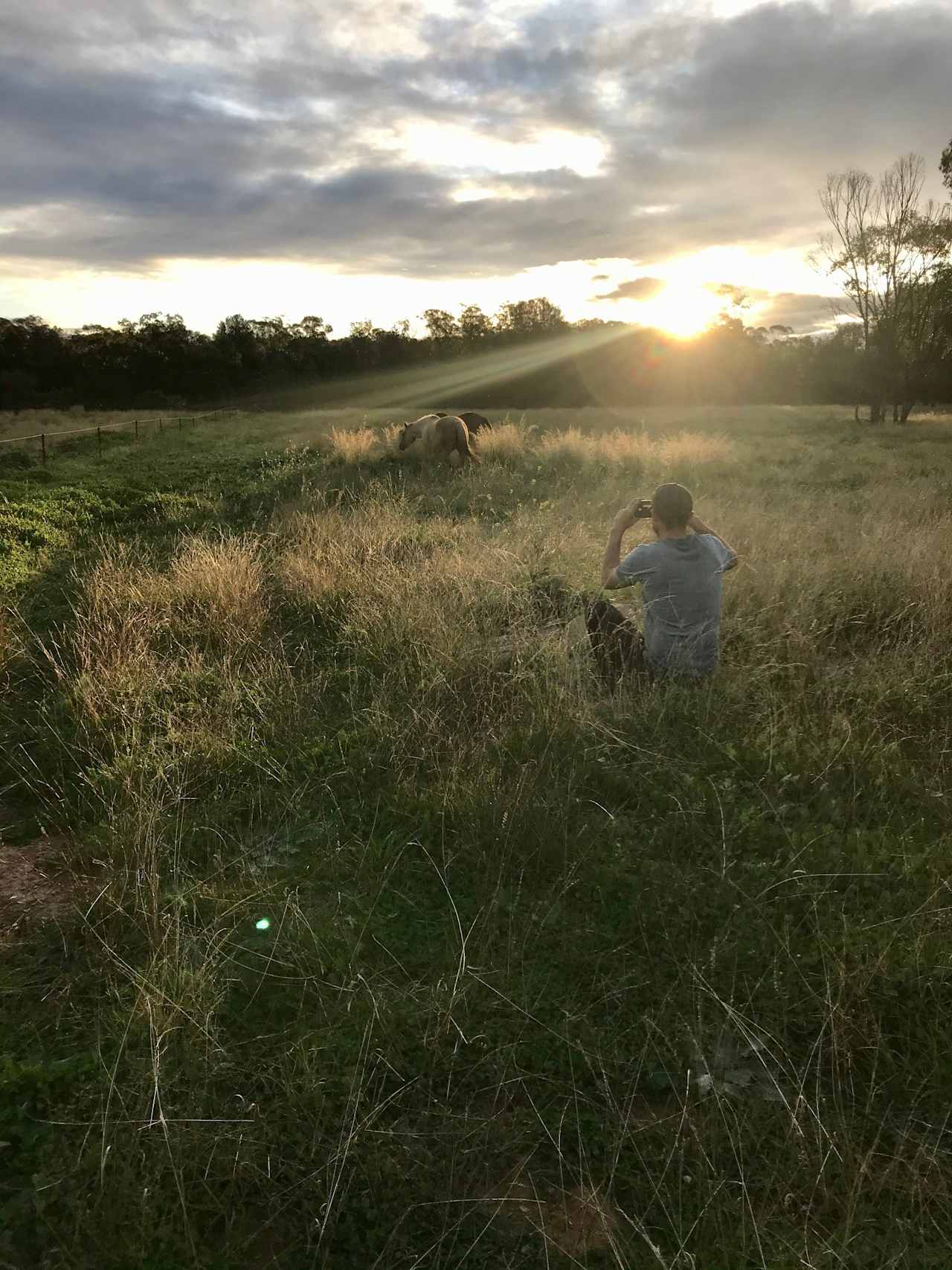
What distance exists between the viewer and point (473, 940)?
2.67 metres

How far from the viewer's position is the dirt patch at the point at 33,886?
9.58 ft

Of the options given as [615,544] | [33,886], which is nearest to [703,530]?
[615,544]

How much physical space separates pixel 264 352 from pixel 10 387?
21.6 meters

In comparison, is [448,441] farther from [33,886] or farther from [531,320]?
[531,320]

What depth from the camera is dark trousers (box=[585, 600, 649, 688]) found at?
448 centimetres

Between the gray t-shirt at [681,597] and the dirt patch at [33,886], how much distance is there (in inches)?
124

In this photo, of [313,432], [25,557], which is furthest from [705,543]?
[313,432]

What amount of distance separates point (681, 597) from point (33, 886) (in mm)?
3454

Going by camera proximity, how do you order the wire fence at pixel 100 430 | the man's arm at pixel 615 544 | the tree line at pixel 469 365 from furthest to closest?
1. the tree line at pixel 469 365
2. the wire fence at pixel 100 430
3. the man's arm at pixel 615 544

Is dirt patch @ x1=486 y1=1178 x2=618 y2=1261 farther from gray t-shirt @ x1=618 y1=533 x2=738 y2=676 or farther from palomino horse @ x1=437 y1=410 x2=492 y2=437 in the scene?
palomino horse @ x1=437 y1=410 x2=492 y2=437

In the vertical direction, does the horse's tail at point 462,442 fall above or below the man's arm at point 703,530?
above

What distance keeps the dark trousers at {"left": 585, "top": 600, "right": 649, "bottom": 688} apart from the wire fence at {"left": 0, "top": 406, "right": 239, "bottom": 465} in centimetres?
1778

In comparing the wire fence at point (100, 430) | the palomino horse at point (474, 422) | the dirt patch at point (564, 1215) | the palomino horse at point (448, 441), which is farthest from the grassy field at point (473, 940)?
the wire fence at point (100, 430)

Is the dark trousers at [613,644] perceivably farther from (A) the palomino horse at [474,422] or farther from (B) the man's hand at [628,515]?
(A) the palomino horse at [474,422]
